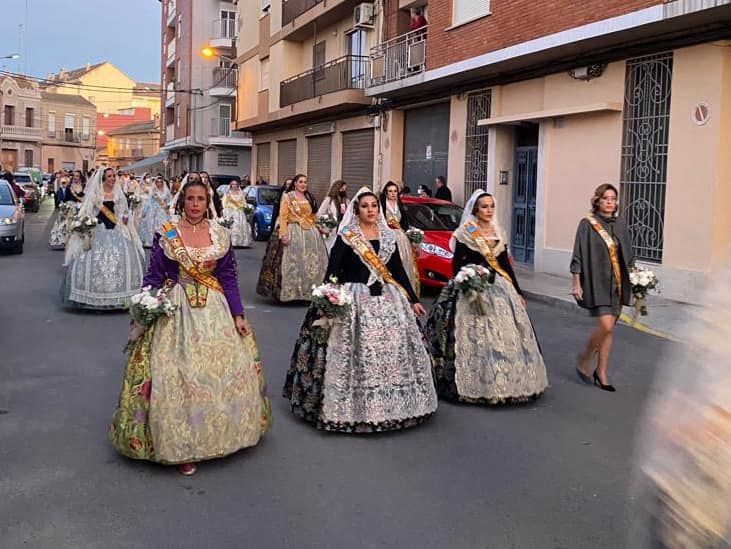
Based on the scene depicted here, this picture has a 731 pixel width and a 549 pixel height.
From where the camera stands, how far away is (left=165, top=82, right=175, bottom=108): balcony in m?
54.4

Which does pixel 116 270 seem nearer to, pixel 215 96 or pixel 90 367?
pixel 90 367

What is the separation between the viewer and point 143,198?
2186 cm

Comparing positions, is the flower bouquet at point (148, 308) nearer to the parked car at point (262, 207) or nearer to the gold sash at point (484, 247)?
the gold sash at point (484, 247)

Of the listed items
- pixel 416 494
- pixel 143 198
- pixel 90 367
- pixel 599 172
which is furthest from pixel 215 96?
pixel 416 494

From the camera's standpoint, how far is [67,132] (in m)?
80.6

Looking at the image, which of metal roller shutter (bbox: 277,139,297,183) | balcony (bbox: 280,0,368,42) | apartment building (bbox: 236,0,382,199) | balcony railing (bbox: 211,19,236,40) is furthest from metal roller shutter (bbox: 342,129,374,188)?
balcony railing (bbox: 211,19,236,40)

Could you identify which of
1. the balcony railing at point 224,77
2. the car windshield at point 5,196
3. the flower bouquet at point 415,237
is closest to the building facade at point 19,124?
the balcony railing at point 224,77

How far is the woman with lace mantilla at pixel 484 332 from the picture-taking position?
656 cm

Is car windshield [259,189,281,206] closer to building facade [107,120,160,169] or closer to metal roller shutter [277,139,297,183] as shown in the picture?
metal roller shutter [277,139,297,183]

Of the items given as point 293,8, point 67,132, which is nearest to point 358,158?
point 293,8

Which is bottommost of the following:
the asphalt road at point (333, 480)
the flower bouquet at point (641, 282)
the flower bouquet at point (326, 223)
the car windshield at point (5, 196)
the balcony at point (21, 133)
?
the asphalt road at point (333, 480)

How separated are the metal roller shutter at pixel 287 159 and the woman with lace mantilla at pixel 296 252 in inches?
799

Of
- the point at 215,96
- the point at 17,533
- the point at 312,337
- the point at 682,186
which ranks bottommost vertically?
the point at 17,533

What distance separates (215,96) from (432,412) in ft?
142
